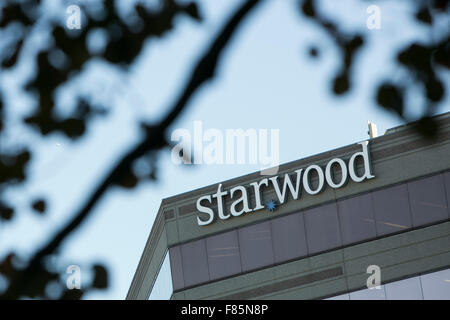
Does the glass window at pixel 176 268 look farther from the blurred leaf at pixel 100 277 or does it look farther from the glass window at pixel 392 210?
the blurred leaf at pixel 100 277


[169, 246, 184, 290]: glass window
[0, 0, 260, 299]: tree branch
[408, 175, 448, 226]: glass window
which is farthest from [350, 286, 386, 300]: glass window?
[0, 0, 260, 299]: tree branch

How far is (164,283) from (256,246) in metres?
4.08

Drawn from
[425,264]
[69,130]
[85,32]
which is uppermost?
[425,264]

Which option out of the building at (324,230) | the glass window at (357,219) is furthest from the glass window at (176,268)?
the glass window at (357,219)

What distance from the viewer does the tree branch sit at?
14.4ft

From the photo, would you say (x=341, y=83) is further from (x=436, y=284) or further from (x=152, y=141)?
(x=436, y=284)

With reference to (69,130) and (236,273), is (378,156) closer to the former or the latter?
(236,273)

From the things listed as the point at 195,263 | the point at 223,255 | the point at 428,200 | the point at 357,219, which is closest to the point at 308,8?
the point at 428,200

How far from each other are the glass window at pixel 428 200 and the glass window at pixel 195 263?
7.49 metres

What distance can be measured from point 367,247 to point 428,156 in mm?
3409

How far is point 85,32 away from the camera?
19.7 feet

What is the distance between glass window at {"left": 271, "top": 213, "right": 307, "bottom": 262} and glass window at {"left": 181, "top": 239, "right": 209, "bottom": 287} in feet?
8.72
